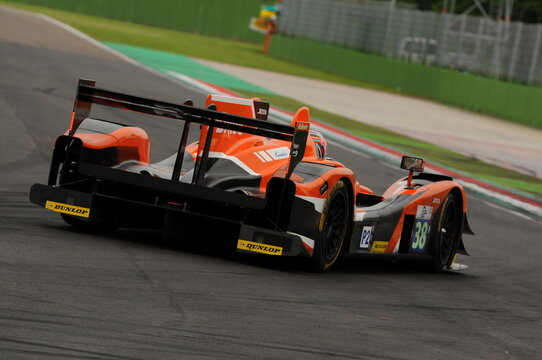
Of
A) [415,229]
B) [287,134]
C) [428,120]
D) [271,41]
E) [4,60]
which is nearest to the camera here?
[287,134]

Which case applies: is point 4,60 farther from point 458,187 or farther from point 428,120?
point 458,187

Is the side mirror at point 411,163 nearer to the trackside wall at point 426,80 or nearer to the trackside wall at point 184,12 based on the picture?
the trackside wall at point 426,80

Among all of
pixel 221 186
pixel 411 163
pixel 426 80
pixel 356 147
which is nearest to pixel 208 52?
pixel 426 80

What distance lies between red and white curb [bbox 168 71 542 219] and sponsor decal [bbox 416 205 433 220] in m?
6.32

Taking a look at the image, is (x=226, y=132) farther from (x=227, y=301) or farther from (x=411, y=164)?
(x=227, y=301)

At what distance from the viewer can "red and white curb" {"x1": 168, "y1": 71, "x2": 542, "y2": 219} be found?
54.1 feet

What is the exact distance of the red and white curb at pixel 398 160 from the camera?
16.5m

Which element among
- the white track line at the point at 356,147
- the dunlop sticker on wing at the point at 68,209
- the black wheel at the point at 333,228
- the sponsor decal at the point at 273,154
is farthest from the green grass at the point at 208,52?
the black wheel at the point at 333,228

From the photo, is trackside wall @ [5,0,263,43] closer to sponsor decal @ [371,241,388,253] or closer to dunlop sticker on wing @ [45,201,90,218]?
sponsor decal @ [371,241,388,253]

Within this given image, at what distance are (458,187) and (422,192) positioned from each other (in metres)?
0.65

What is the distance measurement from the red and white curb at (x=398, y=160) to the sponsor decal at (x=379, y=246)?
697 centimetres

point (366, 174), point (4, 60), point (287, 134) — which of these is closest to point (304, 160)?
point (287, 134)

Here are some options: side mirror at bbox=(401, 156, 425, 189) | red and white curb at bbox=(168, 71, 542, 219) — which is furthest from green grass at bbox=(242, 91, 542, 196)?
side mirror at bbox=(401, 156, 425, 189)

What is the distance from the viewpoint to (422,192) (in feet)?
32.2
